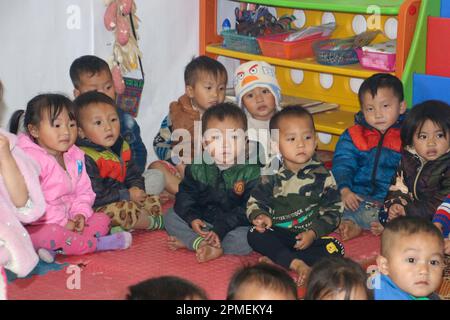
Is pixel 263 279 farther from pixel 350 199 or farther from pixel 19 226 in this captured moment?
pixel 350 199

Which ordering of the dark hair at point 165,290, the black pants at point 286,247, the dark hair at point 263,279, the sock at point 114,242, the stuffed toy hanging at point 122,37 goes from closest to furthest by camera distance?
1. the dark hair at point 165,290
2. the dark hair at point 263,279
3. the black pants at point 286,247
4. the sock at point 114,242
5. the stuffed toy hanging at point 122,37

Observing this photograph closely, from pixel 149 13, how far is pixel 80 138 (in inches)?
37.1

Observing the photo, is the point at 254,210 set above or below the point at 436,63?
below

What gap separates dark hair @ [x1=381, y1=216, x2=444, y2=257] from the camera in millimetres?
2346

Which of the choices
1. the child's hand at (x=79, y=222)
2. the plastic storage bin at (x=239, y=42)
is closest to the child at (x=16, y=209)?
the child's hand at (x=79, y=222)

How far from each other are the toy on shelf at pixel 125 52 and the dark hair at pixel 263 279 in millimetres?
2166

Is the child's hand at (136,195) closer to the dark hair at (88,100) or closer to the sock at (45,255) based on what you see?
the dark hair at (88,100)

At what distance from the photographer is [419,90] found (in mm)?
3520

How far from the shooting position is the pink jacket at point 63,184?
312 cm

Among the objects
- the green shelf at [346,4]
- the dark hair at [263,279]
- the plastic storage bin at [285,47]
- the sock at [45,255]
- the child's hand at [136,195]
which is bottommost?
the sock at [45,255]

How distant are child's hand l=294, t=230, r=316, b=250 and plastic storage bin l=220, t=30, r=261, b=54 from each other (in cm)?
130

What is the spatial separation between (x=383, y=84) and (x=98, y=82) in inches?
46.0
